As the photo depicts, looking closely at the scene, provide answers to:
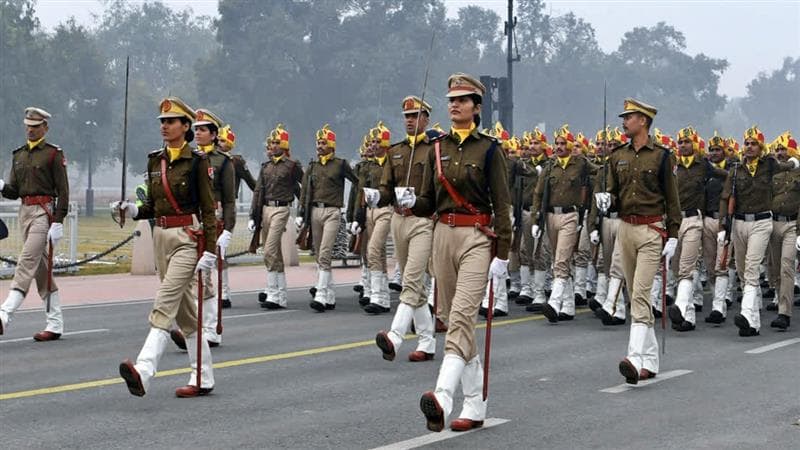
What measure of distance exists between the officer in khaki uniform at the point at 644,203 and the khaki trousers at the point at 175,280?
11.8 feet

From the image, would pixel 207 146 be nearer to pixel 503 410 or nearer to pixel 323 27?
pixel 503 410

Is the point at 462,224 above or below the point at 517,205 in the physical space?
below

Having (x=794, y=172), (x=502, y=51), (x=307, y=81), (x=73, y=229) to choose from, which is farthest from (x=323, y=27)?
(x=794, y=172)

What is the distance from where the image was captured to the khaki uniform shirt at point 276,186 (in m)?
17.0

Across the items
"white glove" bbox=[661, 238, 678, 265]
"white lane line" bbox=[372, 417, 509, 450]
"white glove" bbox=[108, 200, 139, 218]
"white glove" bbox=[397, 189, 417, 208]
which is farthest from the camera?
"white glove" bbox=[661, 238, 678, 265]

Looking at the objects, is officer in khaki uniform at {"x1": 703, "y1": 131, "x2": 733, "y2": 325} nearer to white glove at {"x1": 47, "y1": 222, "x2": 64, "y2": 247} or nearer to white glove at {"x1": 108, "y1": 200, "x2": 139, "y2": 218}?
white glove at {"x1": 47, "y1": 222, "x2": 64, "y2": 247}

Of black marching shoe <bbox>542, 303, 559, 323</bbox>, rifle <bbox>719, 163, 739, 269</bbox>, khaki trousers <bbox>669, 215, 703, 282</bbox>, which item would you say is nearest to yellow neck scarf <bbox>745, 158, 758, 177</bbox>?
rifle <bbox>719, 163, 739, 269</bbox>

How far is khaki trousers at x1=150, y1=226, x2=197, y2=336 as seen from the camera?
9.41 m

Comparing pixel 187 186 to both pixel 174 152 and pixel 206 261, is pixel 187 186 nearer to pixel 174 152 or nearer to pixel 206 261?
pixel 174 152

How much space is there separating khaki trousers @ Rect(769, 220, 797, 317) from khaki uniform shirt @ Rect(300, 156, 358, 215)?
5166 millimetres

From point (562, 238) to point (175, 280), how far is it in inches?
288

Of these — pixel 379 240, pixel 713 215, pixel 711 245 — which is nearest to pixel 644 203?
pixel 379 240

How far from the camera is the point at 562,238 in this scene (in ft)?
52.7

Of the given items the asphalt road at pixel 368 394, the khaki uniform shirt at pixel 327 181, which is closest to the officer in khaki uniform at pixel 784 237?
the asphalt road at pixel 368 394
